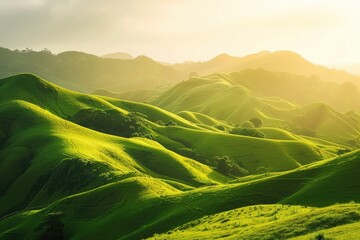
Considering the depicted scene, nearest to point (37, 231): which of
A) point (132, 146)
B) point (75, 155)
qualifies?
point (75, 155)

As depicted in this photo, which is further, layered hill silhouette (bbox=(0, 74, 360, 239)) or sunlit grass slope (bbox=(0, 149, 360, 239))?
layered hill silhouette (bbox=(0, 74, 360, 239))

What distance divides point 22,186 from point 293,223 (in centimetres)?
11957

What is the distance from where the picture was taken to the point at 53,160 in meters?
138

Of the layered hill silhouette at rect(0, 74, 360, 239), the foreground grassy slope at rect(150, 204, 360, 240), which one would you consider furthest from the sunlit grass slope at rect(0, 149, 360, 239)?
the layered hill silhouette at rect(0, 74, 360, 239)

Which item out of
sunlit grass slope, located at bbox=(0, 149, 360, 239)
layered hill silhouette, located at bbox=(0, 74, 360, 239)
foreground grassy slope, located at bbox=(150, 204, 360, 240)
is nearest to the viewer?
foreground grassy slope, located at bbox=(150, 204, 360, 240)

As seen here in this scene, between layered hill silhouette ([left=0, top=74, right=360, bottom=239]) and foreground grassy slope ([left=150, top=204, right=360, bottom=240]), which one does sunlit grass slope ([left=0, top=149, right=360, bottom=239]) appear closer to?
foreground grassy slope ([left=150, top=204, right=360, bottom=240])

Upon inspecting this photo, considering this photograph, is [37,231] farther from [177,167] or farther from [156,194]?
[177,167]

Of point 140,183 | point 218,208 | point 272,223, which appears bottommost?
point 140,183

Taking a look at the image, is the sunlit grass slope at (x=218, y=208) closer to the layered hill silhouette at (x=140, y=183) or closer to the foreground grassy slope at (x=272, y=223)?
the foreground grassy slope at (x=272, y=223)

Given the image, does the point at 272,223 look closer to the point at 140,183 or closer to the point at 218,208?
the point at 218,208

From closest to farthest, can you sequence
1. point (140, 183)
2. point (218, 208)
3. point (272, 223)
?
1. point (272, 223)
2. point (218, 208)
3. point (140, 183)

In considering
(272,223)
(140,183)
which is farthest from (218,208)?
(140,183)

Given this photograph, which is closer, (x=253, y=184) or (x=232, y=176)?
(x=253, y=184)

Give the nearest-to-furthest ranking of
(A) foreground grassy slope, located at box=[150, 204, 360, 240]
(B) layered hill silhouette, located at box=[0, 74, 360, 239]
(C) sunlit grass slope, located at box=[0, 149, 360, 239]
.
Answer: (A) foreground grassy slope, located at box=[150, 204, 360, 240] < (C) sunlit grass slope, located at box=[0, 149, 360, 239] < (B) layered hill silhouette, located at box=[0, 74, 360, 239]
